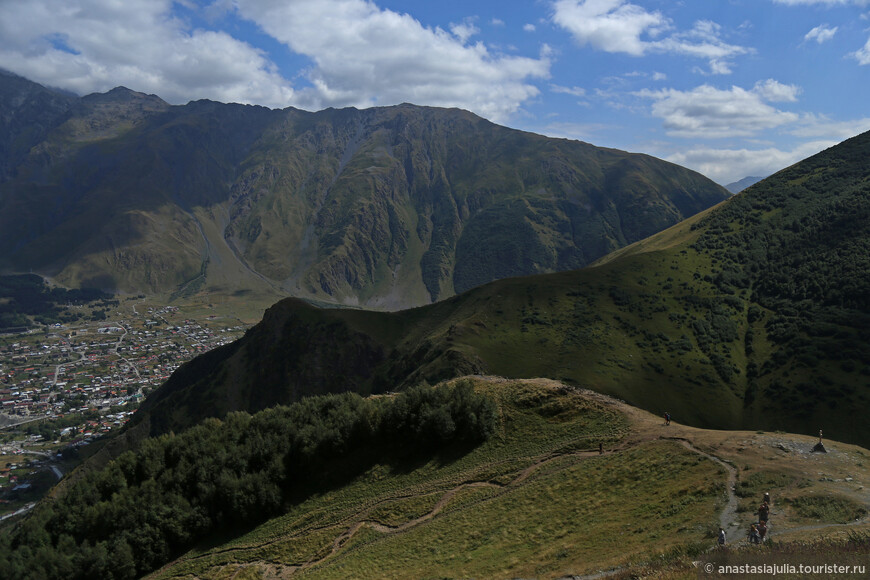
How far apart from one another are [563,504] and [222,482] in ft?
107

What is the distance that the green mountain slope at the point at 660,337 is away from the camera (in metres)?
100

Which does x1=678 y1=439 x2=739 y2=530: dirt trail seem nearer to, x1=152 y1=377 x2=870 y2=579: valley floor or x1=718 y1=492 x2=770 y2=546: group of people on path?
x1=152 y1=377 x2=870 y2=579: valley floor

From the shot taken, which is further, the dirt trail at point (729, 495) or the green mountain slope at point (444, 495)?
the green mountain slope at point (444, 495)

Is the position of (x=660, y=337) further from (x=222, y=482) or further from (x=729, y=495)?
(x=222, y=482)

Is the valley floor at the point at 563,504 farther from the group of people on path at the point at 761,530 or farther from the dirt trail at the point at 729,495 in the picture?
the group of people on path at the point at 761,530

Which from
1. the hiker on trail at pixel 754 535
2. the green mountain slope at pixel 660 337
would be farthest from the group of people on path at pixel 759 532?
the green mountain slope at pixel 660 337

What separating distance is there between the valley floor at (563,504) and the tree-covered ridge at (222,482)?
2.56 meters

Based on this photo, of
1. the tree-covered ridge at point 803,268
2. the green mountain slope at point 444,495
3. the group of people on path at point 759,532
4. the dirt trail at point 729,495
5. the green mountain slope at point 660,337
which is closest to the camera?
the group of people on path at point 759,532

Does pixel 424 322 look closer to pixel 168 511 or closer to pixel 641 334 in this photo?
pixel 641 334

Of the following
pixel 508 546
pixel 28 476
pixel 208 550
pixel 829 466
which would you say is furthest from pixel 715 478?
pixel 28 476

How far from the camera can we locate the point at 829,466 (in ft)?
103

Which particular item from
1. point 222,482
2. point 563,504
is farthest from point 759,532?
point 222,482

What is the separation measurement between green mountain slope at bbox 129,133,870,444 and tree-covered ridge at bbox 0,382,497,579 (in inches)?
1670

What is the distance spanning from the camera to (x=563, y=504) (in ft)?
116
